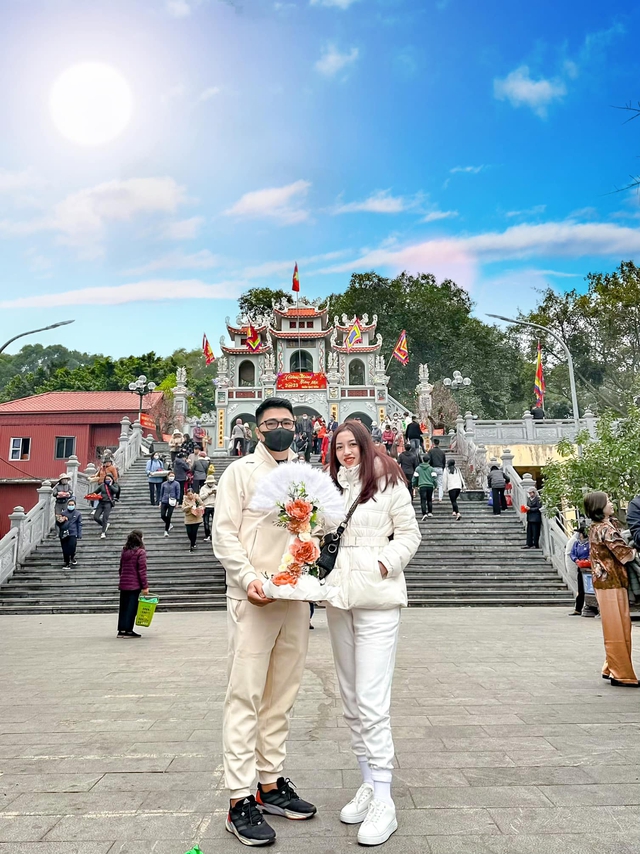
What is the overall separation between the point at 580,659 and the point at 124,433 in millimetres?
18918

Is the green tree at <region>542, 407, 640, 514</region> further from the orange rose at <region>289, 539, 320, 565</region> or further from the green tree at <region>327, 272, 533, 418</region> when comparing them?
the green tree at <region>327, 272, 533, 418</region>

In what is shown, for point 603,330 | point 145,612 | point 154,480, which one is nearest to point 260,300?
point 603,330

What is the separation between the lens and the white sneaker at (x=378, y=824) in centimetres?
257

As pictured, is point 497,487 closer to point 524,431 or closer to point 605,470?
point 605,470

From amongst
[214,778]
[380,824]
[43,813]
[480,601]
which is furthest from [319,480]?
[480,601]

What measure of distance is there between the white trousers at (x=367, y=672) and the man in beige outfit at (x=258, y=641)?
7.6 inches

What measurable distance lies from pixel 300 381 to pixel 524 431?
46.5 feet

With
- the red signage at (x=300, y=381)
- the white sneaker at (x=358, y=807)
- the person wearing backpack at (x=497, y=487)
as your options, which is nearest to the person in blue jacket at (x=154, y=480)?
the person wearing backpack at (x=497, y=487)

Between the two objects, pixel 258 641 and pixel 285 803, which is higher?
pixel 258 641

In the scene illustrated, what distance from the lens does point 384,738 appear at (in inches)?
111

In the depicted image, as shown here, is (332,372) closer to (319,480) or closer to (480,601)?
(480,601)

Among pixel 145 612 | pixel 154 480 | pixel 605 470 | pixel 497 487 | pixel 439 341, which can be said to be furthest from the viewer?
pixel 439 341

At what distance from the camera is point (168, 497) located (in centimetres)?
1521

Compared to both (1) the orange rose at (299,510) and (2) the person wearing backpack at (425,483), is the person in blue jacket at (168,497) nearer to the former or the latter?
(2) the person wearing backpack at (425,483)
